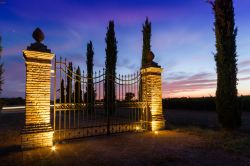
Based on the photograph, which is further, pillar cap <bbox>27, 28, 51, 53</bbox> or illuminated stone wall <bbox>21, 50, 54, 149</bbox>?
pillar cap <bbox>27, 28, 51, 53</bbox>

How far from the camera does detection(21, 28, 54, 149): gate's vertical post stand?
240 inches

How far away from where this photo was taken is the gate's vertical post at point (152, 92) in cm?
921

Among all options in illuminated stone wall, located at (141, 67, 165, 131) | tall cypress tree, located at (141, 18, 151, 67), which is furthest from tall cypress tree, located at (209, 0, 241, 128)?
tall cypress tree, located at (141, 18, 151, 67)

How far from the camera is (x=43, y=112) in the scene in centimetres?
636

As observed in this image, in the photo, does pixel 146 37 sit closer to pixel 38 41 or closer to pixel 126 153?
pixel 38 41

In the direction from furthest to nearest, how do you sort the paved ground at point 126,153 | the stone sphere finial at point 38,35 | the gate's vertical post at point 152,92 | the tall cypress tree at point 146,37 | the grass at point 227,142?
the tall cypress tree at point 146,37 < the gate's vertical post at point 152,92 < the stone sphere finial at point 38,35 < the grass at point 227,142 < the paved ground at point 126,153

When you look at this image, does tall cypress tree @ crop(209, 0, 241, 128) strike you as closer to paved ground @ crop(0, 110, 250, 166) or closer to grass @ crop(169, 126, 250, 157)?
grass @ crop(169, 126, 250, 157)

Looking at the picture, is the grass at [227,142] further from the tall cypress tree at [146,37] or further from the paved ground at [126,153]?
the tall cypress tree at [146,37]

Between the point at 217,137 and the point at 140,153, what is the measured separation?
11.9 ft

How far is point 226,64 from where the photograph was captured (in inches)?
377

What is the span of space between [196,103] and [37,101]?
747 inches

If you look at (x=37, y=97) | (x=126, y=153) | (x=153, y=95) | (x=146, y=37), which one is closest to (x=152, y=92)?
(x=153, y=95)

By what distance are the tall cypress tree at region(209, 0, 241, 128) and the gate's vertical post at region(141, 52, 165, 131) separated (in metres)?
2.76

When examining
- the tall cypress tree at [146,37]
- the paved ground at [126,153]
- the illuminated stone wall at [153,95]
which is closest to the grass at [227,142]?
the paved ground at [126,153]
